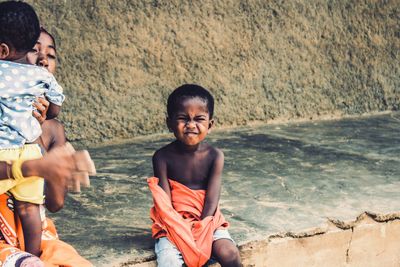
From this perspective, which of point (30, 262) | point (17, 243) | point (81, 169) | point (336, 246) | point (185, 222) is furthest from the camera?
point (336, 246)

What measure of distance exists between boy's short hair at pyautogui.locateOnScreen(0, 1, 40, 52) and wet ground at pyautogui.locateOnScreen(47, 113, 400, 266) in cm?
91

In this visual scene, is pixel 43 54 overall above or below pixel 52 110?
above

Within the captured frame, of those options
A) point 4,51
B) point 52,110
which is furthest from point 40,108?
point 4,51

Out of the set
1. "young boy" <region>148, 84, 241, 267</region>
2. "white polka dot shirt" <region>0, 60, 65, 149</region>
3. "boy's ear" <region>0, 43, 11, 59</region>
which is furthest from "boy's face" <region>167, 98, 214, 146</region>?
"boy's ear" <region>0, 43, 11, 59</region>

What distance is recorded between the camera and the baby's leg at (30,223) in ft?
8.14

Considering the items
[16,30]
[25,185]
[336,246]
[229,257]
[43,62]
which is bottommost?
[336,246]

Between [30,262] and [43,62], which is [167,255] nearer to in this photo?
[30,262]

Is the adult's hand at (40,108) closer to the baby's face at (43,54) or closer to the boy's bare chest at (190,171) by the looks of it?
the baby's face at (43,54)

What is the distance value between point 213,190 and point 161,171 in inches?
9.3

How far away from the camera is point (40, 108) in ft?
9.19

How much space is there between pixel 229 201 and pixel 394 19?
272 cm

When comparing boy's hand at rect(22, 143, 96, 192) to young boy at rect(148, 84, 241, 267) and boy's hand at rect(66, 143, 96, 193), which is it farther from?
young boy at rect(148, 84, 241, 267)

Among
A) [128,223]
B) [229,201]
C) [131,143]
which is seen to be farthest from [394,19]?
[128,223]

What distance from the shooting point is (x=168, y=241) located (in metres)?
2.91
